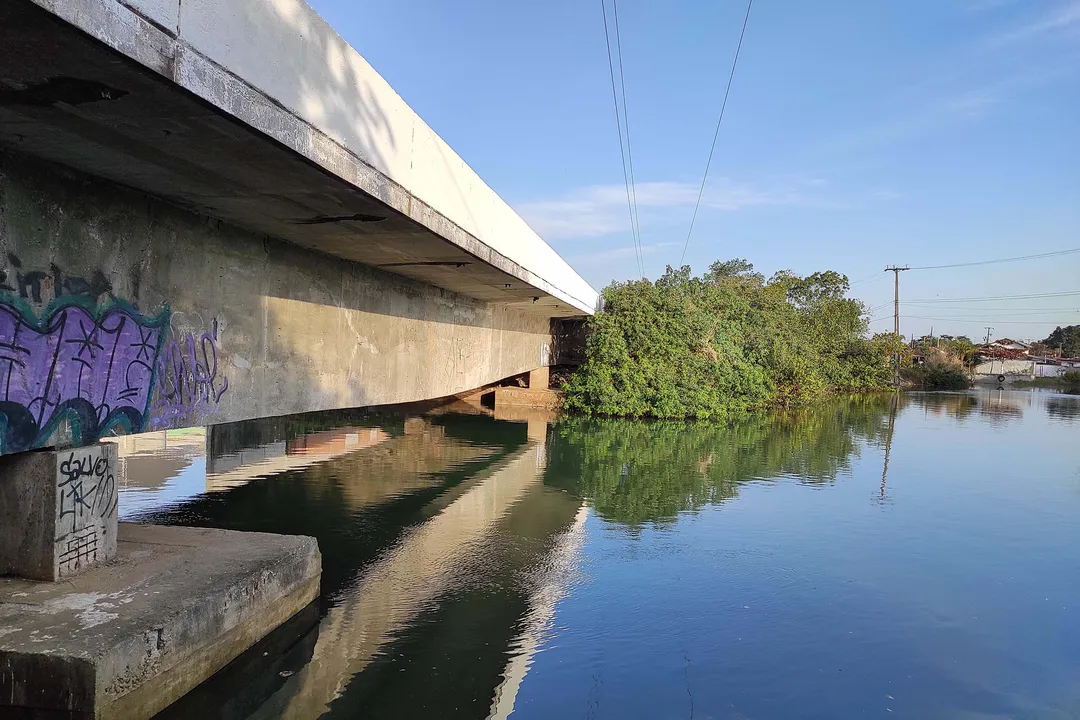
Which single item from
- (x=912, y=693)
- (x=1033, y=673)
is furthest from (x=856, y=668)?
(x=1033, y=673)

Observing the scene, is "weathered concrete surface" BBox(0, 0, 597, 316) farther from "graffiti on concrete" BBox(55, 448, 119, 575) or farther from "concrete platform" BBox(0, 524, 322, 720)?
"concrete platform" BBox(0, 524, 322, 720)

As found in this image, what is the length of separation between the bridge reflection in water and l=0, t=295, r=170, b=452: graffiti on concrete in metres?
2.09

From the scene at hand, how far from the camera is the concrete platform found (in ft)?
13.2

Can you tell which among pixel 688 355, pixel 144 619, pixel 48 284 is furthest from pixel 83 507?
pixel 688 355

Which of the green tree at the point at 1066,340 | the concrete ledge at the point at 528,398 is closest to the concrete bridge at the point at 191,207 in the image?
the concrete ledge at the point at 528,398

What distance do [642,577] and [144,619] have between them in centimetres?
513

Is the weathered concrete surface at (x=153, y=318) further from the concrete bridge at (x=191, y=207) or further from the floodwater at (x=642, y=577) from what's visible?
the floodwater at (x=642, y=577)

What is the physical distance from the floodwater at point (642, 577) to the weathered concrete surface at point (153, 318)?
6.81ft

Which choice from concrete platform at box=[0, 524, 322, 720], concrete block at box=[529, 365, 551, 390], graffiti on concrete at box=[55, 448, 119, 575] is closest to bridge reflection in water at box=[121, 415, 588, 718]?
concrete platform at box=[0, 524, 322, 720]

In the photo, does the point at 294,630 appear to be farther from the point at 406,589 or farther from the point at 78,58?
the point at 78,58

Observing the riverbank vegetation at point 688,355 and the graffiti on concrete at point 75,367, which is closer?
the graffiti on concrete at point 75,367

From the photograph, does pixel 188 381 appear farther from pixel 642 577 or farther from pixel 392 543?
pixel 642 577

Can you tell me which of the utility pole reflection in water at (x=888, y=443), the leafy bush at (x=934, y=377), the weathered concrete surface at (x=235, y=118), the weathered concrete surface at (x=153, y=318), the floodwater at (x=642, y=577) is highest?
the weathered concrete surface at (x=235, y=118)

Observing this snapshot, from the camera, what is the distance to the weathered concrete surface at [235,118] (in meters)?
3.40
